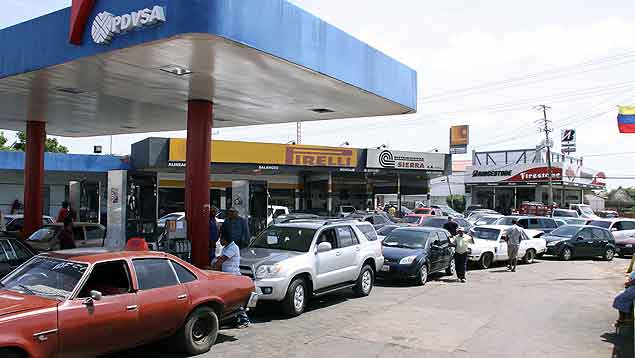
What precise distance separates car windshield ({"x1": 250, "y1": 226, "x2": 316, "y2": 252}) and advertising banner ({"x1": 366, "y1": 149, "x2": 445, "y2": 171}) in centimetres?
2560

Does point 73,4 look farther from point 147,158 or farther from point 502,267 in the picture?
point 147,158

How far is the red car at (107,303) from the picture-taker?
5.88 meters

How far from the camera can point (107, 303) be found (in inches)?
261

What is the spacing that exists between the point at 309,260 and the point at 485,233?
1135 cm

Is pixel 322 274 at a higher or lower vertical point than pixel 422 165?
lower

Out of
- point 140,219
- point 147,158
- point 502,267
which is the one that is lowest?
point 502,267

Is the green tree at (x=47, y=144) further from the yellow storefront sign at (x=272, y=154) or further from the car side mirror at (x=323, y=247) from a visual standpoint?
the car side mirror at (x=323, y=247)

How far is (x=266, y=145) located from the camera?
111 feet

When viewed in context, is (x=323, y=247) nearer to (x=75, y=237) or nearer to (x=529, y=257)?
(x=75, y=237)

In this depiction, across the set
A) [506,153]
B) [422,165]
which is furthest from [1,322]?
[506,153]

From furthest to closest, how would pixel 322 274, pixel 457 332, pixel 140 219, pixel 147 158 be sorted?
1. pixel 147 158
2. pixel 140 219
3. pixel 322 274
4. pixel 457 332

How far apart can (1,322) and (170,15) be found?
4.96 metres

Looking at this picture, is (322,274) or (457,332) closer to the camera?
(457,332)

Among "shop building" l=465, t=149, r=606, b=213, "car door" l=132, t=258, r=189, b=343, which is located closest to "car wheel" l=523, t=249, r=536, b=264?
"car door" l=132, t=258, r=189, b=343
